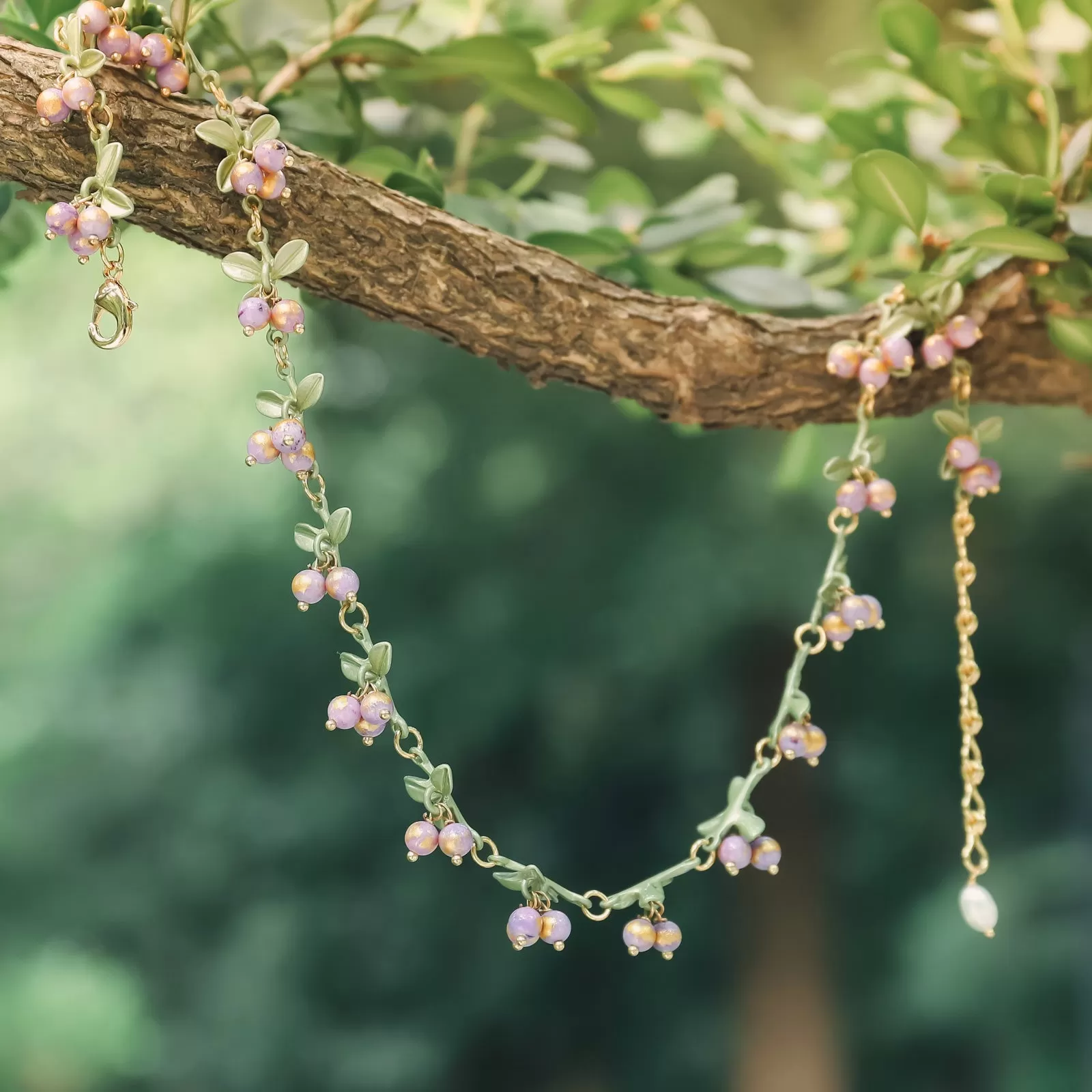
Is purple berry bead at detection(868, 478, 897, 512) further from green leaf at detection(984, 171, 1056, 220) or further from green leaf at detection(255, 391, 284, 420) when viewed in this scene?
green leaf at detection(255, 391, 284, 420)

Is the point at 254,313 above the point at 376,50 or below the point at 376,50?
below

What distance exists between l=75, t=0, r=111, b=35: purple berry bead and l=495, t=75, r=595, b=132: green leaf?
16 centimetres

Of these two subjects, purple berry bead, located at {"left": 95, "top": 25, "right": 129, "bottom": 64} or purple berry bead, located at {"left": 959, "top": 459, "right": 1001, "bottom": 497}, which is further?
purple berry bead, located at {"left": 959, "top": 459, "right": 1001, "bottom": 497}

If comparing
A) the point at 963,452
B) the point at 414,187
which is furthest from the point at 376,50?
the point at 963,452

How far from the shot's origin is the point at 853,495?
16.9 inches

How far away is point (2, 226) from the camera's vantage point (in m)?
0.49

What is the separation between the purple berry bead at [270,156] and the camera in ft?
1.11

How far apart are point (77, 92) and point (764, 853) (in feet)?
1.05

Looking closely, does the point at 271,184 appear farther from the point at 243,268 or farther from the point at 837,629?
the point at 837,629

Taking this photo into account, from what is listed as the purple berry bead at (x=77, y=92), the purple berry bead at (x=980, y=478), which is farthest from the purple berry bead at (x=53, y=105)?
the purple berry bead at (x=980, y=478)

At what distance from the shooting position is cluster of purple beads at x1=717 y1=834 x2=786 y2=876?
393 mm

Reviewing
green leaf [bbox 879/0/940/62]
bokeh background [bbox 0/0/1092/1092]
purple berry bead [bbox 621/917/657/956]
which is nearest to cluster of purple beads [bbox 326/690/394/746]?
purple berry bead [bbox 621/917/657/956]

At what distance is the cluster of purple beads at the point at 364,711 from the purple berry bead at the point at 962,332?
0.25m

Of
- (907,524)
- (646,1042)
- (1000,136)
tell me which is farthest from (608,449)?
(1000,136)
